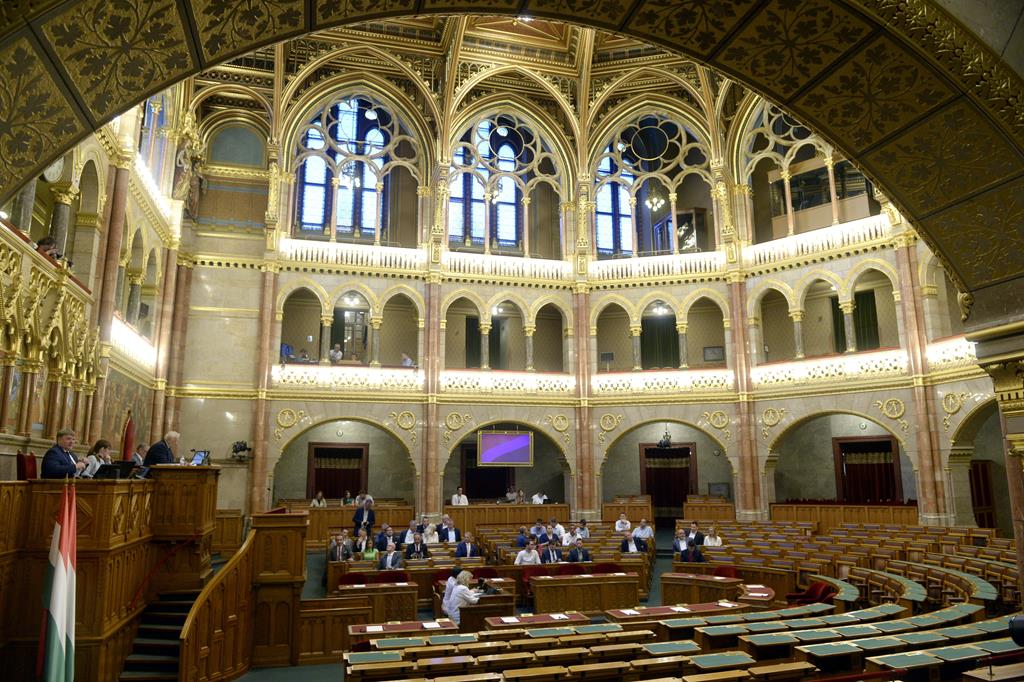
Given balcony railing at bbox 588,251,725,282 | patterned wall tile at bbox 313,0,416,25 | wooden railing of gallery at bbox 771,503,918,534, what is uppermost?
balcony railing at bbox 588,251,725,282

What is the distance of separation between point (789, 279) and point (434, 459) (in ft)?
43.3

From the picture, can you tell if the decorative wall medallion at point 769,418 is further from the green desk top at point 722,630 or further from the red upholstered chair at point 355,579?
the green desk top at point 722,630

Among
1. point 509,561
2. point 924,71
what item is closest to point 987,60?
point 924,71

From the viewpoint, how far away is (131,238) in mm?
16734

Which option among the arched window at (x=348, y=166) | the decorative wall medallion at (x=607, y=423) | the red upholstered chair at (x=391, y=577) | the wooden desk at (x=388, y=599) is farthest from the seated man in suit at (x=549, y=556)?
the arched window at (x=348, y=166)

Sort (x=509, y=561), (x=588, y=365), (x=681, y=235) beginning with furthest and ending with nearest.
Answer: (x=681, y=235) → (x=588, y=365) → (x=509, y=561)

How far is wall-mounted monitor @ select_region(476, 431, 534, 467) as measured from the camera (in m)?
24.0

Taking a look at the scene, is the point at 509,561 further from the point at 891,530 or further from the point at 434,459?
the point at 891,530

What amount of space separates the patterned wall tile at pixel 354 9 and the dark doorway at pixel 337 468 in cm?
2160

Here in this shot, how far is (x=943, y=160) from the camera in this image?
5.27 meters

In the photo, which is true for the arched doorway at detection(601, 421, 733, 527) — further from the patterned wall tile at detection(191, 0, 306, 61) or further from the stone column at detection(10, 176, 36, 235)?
the patterned wall tile at detection(191, 0, 306, 61)

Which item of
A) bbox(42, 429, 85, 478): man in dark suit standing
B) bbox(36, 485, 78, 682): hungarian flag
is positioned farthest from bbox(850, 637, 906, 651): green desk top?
bbox(42, 429, 85, 478): man in dark suit standing

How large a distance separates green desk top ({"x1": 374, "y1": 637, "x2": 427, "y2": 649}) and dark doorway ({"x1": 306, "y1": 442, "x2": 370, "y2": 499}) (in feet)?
57.3

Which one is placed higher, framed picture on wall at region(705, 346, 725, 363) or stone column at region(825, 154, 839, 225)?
stone column at region(825, 154, 839, 225)
